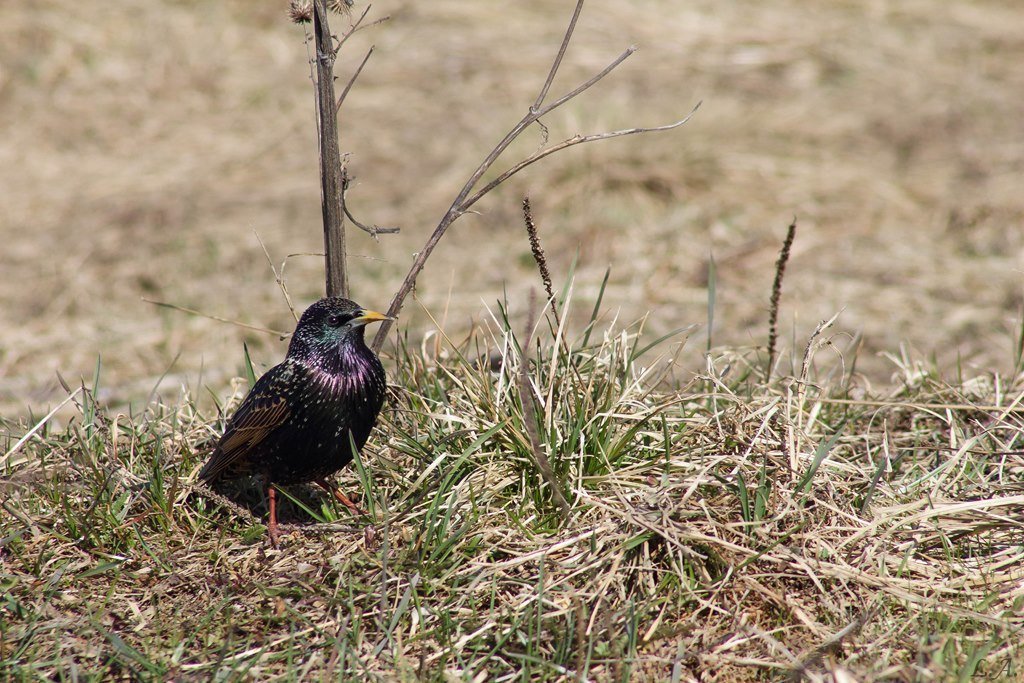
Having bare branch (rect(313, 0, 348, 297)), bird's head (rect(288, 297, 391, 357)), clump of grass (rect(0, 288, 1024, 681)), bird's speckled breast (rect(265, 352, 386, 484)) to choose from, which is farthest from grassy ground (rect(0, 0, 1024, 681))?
bare branch (rect(313, 0, 348, 297))

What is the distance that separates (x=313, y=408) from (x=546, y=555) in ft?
2.67

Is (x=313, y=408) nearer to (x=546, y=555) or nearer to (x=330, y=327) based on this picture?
(x=330, y=327)

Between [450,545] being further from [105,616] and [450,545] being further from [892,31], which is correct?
[892,31]

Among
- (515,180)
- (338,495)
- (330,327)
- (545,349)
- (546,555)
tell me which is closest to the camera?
(546,555)

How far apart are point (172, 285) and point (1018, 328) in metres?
5.02

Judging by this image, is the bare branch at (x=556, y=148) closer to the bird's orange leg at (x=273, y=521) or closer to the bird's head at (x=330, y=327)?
the bird's head at (x=330, y=327)

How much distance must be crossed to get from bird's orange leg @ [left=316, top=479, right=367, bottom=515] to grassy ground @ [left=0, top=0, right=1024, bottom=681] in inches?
3.1

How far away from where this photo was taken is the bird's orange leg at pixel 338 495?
3305 mm

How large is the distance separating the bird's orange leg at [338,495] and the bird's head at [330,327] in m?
0.43

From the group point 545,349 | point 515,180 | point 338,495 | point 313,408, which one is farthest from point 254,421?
point 515,180

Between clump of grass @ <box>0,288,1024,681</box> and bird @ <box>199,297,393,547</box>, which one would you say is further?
bird @ <box>199,297,393,547</box>

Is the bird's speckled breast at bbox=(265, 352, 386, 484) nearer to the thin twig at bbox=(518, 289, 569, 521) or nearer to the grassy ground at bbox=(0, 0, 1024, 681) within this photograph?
the grassy ground at bbox=(0, 0, 1024, 681)

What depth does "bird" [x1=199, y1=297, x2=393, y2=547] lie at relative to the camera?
10.4 ft

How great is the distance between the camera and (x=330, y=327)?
128 inches
